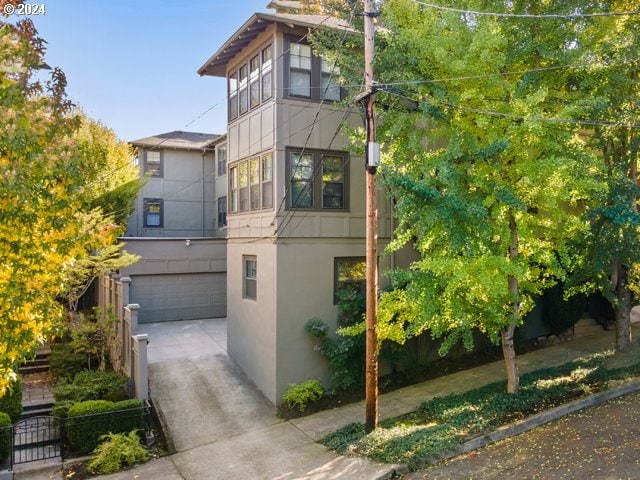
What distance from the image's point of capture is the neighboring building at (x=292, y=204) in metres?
12.0

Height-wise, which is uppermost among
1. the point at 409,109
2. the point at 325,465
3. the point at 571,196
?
the point at 409,109

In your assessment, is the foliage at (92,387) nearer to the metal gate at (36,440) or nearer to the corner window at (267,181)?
the metal gate at (36,440)

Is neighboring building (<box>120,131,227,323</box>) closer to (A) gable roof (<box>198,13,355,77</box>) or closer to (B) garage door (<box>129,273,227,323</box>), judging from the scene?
(B) garage door (<box>129,273,227,323</box>)

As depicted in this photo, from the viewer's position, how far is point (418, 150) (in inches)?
387

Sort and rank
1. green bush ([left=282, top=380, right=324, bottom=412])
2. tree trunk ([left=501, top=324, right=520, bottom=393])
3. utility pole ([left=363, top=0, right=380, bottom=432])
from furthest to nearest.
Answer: green bush ([left=282, top=380, right=324, bottom=412])
tree trunk ([left=501, top=324, right=520, bottom=393])
utility pole ([left=363, top=0, right=380, bottom=432])

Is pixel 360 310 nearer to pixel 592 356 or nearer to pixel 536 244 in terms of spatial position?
pixel 536 244

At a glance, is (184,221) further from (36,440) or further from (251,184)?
(36,440)

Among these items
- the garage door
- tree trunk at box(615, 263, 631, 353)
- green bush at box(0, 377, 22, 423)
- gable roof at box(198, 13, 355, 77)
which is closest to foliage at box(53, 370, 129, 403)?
green bush at box(0, 377, 22, 423)

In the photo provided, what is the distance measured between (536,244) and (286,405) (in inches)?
272

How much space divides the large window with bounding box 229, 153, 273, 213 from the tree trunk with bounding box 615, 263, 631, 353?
9.52 m

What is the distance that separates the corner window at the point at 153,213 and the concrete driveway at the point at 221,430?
35.8 ft

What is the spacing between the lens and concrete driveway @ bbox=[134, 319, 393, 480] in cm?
874

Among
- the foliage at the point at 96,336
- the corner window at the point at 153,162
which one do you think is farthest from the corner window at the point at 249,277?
the corner window at the point at 153,162

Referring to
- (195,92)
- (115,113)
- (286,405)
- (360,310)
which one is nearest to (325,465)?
(286,405)
